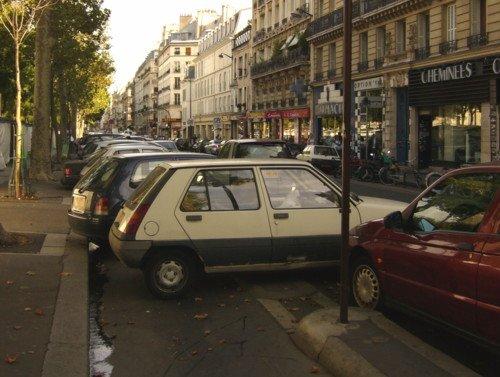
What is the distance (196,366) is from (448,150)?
2742cm

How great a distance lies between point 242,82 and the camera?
71000mm

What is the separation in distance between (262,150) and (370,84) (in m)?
21.5

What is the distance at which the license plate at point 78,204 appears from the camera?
9.48 m

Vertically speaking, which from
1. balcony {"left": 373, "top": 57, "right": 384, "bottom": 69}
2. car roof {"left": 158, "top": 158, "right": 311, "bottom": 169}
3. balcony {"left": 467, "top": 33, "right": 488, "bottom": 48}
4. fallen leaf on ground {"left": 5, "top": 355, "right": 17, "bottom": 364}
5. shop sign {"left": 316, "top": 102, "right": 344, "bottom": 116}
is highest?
balcony {"left": 373, "top": 57, "right": 384, "bottom": 69}

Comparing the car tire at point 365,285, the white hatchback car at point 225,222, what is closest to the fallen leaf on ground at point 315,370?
the car tire at point 365,285

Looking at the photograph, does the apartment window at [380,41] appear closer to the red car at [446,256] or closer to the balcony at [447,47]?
the balcony at [447,47]

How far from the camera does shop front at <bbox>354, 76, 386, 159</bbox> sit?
35.5m

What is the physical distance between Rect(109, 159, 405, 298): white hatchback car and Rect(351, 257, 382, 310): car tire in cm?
100

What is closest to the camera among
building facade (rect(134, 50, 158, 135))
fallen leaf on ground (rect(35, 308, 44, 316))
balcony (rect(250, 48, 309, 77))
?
fallen leaf on ground (rect(35, 308, 44, 316))

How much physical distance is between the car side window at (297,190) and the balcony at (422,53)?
25.5 meters

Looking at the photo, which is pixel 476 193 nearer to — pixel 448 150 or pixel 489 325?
pixel 489 325

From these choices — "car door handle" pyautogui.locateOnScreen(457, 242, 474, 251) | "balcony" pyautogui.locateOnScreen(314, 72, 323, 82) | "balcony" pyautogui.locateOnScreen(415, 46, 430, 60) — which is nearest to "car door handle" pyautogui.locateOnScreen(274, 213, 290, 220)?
"car door handle" pyautogui.locateOnScreen(457, 242, 474, 251)

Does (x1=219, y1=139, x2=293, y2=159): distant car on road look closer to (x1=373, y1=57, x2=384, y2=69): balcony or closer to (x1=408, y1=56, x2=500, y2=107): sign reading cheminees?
(x1=408, y1=56, x2=500, y2=107): sign reading cheminees

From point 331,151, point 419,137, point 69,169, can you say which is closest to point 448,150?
point 419,137
